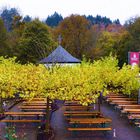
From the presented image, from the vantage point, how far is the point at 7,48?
190 ft

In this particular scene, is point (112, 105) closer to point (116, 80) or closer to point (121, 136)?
point (116, 80)

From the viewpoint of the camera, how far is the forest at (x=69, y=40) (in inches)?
2248

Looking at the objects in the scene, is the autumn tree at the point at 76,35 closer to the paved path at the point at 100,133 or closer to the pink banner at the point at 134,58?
the pink banner at the point at 134,58

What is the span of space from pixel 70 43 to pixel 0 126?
49142 millimetres

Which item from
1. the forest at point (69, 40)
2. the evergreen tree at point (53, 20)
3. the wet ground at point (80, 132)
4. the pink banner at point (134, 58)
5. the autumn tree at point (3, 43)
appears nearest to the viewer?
the wet ground at point (80, 132)

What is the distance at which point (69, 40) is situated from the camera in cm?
6919

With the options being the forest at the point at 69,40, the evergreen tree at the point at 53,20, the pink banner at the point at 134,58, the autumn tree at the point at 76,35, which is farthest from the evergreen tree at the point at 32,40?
the evergreen tree at the point at 53,20

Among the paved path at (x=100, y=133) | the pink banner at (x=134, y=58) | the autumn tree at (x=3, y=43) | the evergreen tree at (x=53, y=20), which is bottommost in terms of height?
the paved path at (x=100, y=133)

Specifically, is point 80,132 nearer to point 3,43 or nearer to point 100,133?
point 100,133

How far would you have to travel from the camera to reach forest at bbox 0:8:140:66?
57.1 metres

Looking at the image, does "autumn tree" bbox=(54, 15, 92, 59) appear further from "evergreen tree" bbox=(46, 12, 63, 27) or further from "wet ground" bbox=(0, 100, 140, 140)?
"evergreen tree" bbox=(46, 12, 63, 27)

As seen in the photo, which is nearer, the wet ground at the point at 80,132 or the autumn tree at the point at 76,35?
the wet ground at the point at 80,132

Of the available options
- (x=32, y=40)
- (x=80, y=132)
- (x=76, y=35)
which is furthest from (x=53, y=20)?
(x=80, y=132)

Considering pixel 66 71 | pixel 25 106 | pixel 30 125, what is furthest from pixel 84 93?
pixel 25 106
